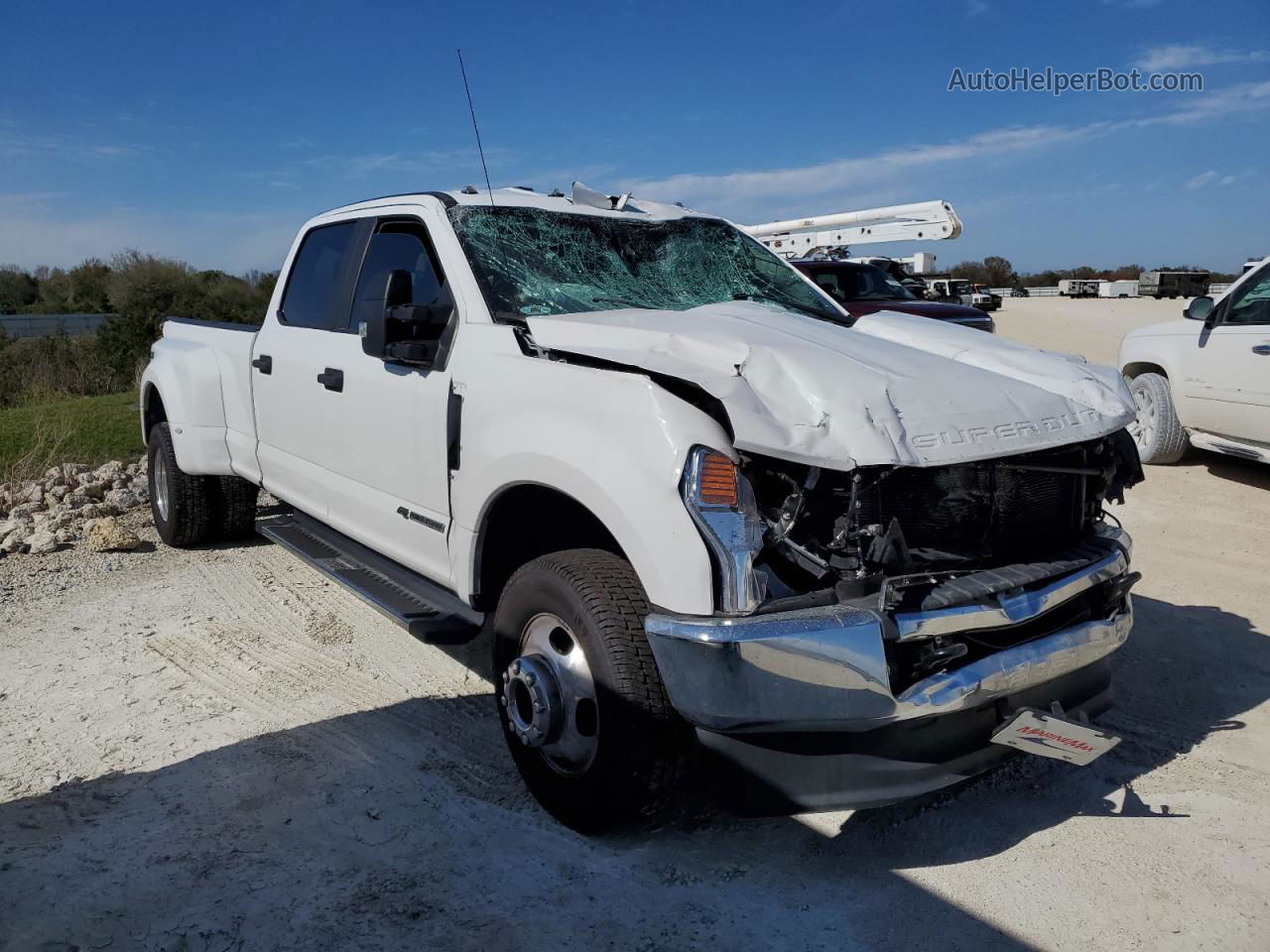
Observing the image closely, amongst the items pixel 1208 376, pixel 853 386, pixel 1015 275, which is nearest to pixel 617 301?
pixel 853 386

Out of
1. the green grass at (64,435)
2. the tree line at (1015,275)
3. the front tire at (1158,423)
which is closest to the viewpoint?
the front tire at (1158,423)

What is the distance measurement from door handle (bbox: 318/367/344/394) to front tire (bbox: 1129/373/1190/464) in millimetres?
6695

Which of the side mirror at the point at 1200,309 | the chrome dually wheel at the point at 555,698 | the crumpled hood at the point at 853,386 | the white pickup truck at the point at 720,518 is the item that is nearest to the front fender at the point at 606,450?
the white pickup truck at the point at 720,518

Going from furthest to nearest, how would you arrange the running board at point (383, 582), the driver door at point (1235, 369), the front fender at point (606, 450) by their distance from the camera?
the driver door at point (1235, 369), the running board at point (383, 582), the front fender at point (606, 450)

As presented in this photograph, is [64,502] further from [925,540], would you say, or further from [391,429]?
[925,540]

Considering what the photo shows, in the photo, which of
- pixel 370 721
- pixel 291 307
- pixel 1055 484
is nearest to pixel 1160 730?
pixel 1055 484

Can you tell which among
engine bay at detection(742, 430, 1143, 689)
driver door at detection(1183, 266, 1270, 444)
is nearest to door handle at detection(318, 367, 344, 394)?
engine bay at detection(742, 430, 1143, 689)

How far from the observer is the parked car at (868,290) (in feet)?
38.2

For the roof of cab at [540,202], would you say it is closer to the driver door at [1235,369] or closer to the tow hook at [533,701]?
the tow hook at [533,701]

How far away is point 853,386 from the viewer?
9.21 feet

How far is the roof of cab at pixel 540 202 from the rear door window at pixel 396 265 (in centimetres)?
14

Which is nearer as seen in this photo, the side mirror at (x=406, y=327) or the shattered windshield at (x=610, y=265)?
the side mirror at (x=406, y=327)

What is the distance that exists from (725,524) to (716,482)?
114mm

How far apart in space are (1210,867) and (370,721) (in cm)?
299
